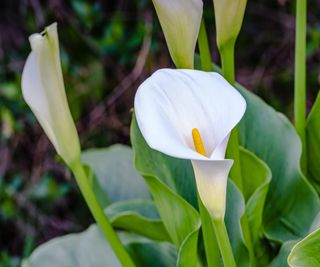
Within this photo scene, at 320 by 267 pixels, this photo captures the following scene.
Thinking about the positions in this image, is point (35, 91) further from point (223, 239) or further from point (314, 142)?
point (314, 142)

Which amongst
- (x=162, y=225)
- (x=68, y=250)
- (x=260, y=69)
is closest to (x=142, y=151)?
(x=162, y=225)

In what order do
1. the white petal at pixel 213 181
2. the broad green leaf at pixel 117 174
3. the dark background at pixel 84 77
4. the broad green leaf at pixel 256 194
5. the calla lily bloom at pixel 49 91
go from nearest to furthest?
the white petal at pixel 213 181, the calla lily bloom at pixel 49 91, the broad green leaf at pixel 256 194, the broad green leaf at pixel 117 174, the dark background at pixel 84 77

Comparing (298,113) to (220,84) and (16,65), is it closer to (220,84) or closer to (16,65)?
(220,84)

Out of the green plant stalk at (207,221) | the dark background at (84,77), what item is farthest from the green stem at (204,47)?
the dark background at (84,77)

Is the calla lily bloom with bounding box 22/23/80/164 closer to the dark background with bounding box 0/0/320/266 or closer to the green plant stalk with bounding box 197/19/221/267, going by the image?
the green plant stalk with bounding box 197/19/221/267

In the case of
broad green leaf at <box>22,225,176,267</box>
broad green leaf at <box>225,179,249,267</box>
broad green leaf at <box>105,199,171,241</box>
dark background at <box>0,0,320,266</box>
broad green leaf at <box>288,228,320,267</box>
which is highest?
broad green leaf at <box>288,228,320,267</box>

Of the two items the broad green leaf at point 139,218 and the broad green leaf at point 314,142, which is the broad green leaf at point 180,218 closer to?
the broad green leaf at point 139,218

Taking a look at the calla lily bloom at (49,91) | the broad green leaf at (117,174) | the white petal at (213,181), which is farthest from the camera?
the broad green leaf at (117,174)

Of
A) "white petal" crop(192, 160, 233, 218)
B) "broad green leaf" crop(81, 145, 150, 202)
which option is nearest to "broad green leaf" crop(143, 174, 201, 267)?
"white petal" crop(192, 160, 233, 218)
